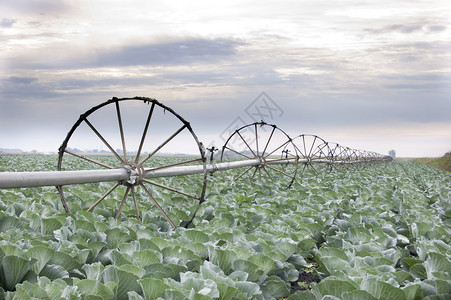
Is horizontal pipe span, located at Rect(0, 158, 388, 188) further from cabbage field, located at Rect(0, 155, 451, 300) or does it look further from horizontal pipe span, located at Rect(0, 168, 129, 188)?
cabbage field, located at Rect(0, 155, 451, 300)

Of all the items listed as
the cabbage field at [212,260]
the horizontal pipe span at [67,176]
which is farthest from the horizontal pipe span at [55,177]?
the cabbage field at [212,260]

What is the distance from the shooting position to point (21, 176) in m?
→ 3.70

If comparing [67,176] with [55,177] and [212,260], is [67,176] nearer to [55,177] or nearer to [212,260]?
[55,177]

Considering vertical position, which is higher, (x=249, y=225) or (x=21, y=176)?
(x=21, y=176)

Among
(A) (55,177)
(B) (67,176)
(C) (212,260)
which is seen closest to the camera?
(C) (212,260)

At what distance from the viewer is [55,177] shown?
4027 mm

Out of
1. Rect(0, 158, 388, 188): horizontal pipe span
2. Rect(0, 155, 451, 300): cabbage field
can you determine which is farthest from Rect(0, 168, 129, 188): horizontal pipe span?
Rect(0, 155, 451, 300): cabbage field

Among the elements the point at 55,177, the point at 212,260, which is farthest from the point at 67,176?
the point at 212,260

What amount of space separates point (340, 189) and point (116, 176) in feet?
18.9

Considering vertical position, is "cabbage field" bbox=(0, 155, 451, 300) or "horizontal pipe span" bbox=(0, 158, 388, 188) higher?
"horizontal pipe span" bbox=(0, 158, 388, 188)

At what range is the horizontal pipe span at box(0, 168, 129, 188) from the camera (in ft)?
11.9

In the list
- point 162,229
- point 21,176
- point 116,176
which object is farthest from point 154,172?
point 21,176

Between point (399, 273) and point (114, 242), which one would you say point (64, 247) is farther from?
point (399, 273)

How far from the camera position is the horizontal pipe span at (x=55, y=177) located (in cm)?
362
